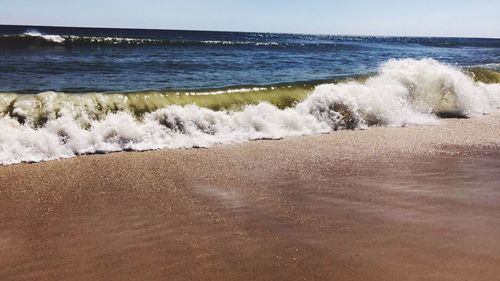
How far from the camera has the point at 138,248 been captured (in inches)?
129

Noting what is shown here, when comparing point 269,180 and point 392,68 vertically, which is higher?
point 392,68

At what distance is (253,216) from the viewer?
389 centimetres

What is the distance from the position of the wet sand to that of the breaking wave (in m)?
0.48

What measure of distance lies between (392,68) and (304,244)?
7.63 meters

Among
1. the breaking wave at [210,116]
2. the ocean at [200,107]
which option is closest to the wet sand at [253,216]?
the breaking wave at [210,116]

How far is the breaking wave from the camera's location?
5969 mm

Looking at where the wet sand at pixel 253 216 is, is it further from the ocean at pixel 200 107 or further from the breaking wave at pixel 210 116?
the ocean at pixel 200 107

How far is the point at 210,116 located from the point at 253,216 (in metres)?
3.47

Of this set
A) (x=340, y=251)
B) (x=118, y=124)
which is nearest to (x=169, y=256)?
(x=340, y=251)

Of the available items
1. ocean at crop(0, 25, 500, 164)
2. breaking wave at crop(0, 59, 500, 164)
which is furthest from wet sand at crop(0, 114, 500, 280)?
ocean at crop(0, 25, 500, 164)

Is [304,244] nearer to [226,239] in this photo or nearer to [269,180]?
[226,239]

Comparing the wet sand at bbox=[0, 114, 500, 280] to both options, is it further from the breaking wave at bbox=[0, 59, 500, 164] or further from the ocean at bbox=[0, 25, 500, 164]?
the ocean at bbox=[0, 25, 500, 164]

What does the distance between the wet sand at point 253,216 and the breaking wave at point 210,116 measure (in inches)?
18.8

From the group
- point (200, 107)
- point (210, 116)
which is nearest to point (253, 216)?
point (210, 116)
